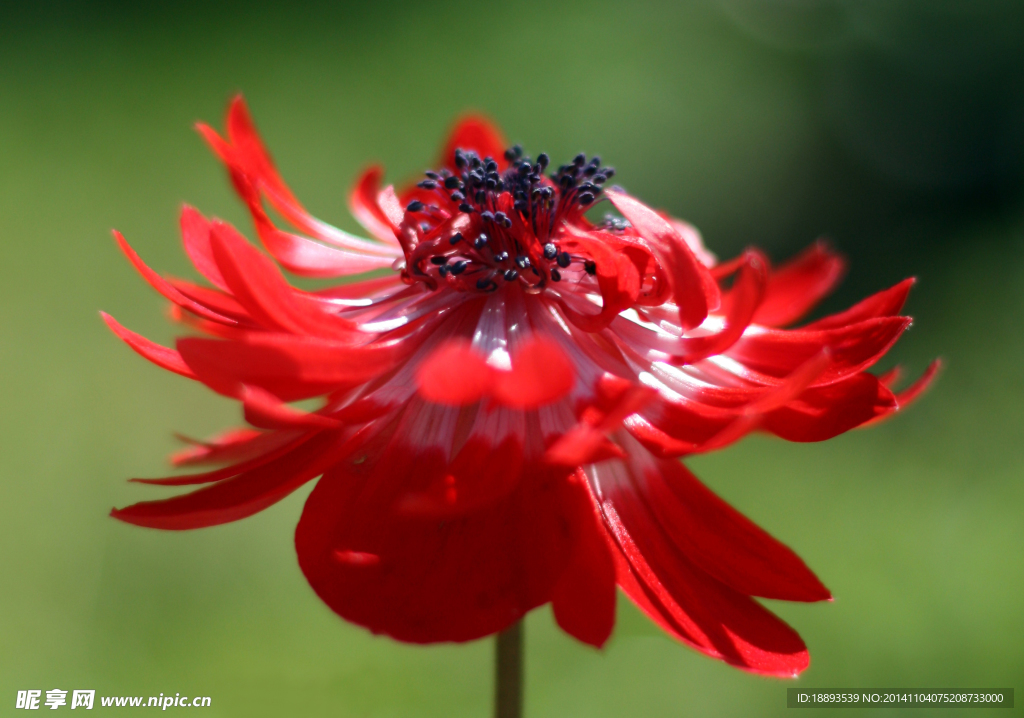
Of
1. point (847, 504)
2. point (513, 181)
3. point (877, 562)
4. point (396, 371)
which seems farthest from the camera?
point (847, 504)

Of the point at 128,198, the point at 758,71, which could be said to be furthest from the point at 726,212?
the point at 128,198

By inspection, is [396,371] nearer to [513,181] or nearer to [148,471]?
[513,181]

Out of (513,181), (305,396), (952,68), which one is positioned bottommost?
(305,396)

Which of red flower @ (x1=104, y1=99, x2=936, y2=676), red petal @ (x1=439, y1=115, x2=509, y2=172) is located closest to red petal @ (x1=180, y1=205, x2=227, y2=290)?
red flower @ (x1=104, y1=99, x2=936, y2=676)

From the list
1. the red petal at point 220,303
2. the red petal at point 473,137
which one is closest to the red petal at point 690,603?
the red petal at point 220,303

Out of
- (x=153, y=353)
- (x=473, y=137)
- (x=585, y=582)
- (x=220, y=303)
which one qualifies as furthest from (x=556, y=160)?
(x=585, y=582)

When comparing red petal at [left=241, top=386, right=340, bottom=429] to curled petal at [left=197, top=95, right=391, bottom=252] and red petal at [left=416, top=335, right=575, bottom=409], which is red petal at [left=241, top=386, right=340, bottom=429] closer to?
red petal at [left=416, top=335, right=575, bottom=409]

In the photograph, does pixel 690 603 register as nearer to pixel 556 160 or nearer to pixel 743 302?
pixel 743 302
